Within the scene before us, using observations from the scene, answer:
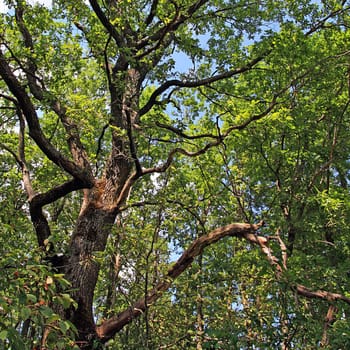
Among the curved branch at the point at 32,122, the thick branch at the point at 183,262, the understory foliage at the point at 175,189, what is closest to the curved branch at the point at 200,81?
the understory foliage at the point at 175,189

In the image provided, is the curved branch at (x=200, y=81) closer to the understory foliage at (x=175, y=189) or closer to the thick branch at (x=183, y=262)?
the understory foliage at (x=175, y=189)

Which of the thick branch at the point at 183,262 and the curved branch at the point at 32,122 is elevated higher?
the curved branch at the point at 32,122

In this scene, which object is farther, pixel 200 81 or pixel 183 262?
pixel 200 81

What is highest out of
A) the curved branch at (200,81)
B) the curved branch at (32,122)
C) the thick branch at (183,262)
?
the curved branch at (200,81)

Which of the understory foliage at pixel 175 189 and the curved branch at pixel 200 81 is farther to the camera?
the curved branch at pixel 200 81

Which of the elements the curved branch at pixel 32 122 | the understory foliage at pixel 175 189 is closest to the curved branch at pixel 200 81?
the understory foliage at pixel 175 189

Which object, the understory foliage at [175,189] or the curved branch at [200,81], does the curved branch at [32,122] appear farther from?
the curved branch at [200,81]

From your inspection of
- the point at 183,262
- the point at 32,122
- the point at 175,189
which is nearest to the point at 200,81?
the point at 175,189

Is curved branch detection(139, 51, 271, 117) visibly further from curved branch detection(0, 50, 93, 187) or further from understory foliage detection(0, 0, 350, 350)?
curved branch detection(0, 50, 93, 187)

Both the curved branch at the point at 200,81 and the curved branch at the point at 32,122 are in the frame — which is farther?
the curved branch at the point at 200,81

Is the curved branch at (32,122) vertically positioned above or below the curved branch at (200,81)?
below

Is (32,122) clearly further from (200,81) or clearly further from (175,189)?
(200,81)

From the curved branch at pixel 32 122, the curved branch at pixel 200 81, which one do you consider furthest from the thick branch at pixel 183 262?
the curved branch at pixel 200 81

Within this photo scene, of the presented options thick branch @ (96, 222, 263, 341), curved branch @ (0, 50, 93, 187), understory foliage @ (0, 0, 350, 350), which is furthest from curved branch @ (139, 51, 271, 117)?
thick branch @ (96, 222, 263, 341)
